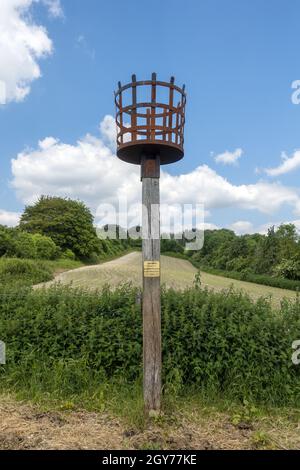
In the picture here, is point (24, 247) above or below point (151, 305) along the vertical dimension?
above

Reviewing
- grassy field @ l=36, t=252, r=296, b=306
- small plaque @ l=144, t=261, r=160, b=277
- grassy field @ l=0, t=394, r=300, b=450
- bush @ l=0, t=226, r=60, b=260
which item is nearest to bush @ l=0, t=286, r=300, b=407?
grassy field @ l=0, t=394, r=300, b=450

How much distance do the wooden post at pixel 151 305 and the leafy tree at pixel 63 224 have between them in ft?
114

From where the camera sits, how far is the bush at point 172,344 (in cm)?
400

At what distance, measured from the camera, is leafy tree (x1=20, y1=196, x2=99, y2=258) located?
3772cm

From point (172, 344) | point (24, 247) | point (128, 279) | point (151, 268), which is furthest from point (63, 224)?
point (151, 268)

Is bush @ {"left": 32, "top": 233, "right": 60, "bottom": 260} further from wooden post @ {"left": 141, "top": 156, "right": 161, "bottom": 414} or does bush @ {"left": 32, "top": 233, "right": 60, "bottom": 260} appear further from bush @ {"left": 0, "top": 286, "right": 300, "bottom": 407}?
wooden post @ {"left": 141, "top": 156, "right": 161, "bottom": 414}

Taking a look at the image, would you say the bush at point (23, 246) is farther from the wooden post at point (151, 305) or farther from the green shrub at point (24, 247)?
the wooden post at point (151, 305)

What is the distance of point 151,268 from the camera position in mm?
3652

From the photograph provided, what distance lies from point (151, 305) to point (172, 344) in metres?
0.76

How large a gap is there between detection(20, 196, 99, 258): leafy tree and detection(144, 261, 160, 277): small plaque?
34.7 m

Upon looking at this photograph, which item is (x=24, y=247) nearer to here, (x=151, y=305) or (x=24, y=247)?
(x=24, y=247)

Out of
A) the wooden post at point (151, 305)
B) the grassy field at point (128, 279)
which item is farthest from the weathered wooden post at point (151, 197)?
the grassy field at point (128, 279)
